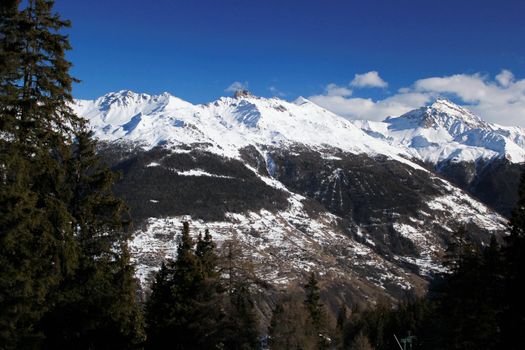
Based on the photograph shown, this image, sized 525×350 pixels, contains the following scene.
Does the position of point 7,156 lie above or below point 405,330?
above

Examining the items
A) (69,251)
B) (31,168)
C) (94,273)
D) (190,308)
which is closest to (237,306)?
(190,308)

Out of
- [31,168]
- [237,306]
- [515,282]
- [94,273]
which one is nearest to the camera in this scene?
[31,168]

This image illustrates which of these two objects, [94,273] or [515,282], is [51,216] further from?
[515,282]

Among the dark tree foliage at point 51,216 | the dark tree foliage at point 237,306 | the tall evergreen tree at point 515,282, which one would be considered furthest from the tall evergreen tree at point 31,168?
the tall evergreen tree at point 515,282

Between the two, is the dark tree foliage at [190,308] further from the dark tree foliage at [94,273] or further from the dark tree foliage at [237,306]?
the dark tree foliage at [94,273]

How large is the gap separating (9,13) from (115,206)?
9.03 meters

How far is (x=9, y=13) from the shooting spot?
69.9ft

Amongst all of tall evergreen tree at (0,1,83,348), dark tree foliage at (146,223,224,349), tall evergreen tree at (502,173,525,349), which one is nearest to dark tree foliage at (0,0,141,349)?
tall evergreen tree at (0,1,83,348)

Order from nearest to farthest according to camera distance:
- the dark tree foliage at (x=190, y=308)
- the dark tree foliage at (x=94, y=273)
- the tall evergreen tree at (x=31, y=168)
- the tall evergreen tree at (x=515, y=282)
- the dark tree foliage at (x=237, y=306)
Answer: the tall evergreen tree at (x=31, y=168) → the dark tree foliage at (x=94, y=273) → the dark tree foliage at (x=237, y=306) → the dark tree foliage at (x=190, y=308) → the tall evergreen tree at (x=515, y=282)

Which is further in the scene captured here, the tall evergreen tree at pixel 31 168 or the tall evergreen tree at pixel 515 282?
the tall evergreen tree at pixel 515 282

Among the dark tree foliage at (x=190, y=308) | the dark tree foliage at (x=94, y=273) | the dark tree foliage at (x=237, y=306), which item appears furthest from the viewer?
the dark tree foliage at (x=190, y=308)

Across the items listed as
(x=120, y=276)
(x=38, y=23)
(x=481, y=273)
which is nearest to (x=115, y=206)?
(x=120, y=276)

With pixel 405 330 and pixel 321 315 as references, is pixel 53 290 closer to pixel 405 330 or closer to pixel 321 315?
pixel 321 315

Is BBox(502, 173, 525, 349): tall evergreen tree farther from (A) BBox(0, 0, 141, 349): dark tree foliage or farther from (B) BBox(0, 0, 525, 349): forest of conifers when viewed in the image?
(A) BBox(0, 0, 141, 349): dark tree foliage
